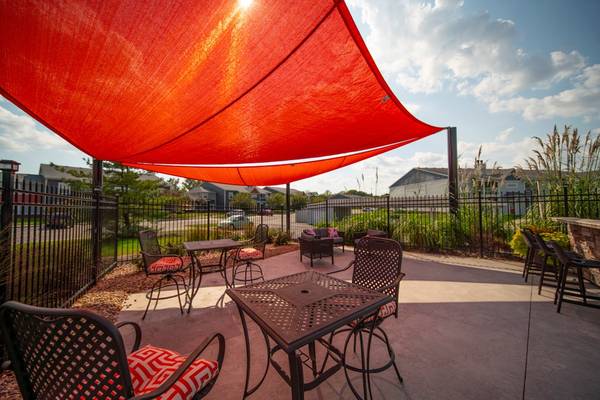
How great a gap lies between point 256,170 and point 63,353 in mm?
4972

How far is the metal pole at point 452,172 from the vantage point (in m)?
6.54

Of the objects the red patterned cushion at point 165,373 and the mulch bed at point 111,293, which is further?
the mulch bed at point 111,293

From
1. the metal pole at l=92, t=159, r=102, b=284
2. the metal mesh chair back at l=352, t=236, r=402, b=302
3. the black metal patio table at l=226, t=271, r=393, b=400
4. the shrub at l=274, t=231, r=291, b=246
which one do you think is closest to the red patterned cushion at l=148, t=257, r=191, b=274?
the metal pole at l=92, t=159, r=102, b=284

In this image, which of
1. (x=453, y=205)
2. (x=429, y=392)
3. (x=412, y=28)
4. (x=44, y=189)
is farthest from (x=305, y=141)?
(x=453, y=205)

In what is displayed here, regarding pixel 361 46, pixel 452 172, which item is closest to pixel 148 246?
pixel 361 46

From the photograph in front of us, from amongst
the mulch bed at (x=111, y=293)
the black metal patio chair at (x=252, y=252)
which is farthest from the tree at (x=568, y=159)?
the mulch bed at (x=111, y=293)

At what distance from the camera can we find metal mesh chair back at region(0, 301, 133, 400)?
2.73 feet

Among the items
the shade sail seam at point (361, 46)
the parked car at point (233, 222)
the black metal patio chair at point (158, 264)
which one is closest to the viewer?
the shade sail seam at point (361, 46)

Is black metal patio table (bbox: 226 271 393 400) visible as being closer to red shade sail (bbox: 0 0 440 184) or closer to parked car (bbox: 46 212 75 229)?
red shade sail (bbox: 0 0 440 184)

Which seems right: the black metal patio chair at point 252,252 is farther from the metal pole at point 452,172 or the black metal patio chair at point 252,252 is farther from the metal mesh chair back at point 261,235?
the metal pole at point 452,172

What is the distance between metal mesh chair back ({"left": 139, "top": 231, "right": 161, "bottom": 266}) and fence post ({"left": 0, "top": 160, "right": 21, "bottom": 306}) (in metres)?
1.16

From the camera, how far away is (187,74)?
1800 mm

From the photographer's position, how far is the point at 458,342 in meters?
2.32

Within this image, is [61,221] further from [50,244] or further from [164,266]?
[164,266]
